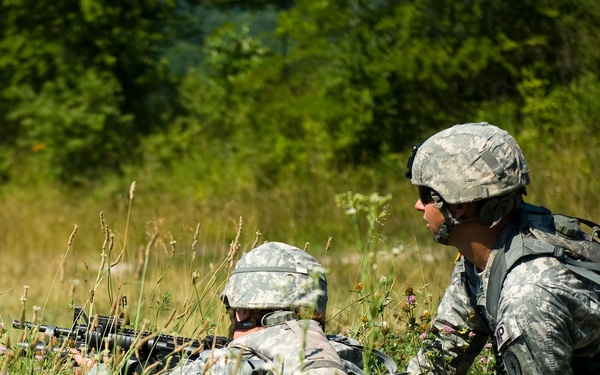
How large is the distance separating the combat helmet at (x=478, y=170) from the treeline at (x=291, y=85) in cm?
798

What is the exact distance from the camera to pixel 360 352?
387 cm

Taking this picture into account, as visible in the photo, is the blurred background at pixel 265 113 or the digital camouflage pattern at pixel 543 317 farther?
the blurred background at pixel 265 113

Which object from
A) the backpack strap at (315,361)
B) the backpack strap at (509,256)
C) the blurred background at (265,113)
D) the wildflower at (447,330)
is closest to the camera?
the backpack strap at (315,361)

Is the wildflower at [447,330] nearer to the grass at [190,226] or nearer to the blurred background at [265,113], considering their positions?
the grass at [190,226]

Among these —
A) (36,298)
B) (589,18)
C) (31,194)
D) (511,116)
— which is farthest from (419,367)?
(31,194)

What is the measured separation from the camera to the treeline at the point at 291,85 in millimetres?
15867

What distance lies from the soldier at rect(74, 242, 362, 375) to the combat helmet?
55cm

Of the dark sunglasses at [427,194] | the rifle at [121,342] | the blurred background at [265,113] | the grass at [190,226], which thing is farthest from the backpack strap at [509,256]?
the blurred background at [265,113]

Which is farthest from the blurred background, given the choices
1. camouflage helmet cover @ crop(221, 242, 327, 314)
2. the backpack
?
camouflage helmet cover @ crop(221, 242, 327, 314)

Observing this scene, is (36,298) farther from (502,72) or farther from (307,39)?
(502,72)

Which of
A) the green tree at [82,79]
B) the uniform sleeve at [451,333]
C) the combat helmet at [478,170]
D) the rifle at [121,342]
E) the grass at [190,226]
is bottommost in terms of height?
the green tree at [82,79]

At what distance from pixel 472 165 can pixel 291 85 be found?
548 inches

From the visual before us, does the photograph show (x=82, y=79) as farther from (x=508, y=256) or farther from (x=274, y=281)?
(x=508, y=256)

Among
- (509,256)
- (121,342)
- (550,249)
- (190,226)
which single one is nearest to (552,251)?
(550,249)
